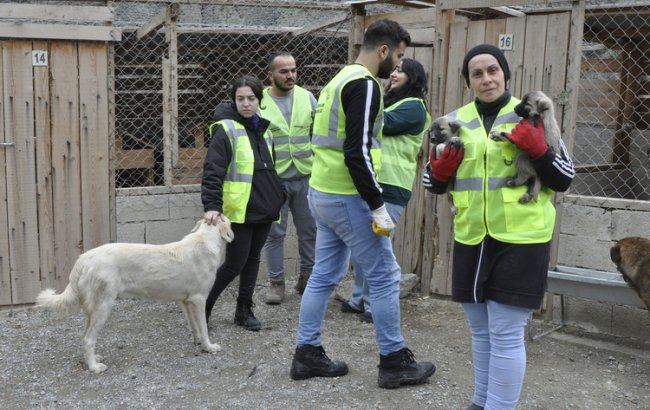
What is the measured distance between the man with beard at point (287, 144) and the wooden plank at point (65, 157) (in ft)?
4.87

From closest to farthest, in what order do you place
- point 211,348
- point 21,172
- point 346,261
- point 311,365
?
point 346,261
point 311,365
point 211,348
point 21,172

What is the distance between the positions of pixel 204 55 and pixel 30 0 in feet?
6.27

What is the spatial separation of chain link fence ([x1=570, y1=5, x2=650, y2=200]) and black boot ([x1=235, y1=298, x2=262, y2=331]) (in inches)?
150

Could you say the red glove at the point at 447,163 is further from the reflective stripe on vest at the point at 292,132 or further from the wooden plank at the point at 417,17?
the wooden plank at the point at 417,17

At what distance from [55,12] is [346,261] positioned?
3069mm

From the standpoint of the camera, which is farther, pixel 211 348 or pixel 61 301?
pixel 211 348

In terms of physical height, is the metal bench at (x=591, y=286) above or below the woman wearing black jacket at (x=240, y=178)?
below


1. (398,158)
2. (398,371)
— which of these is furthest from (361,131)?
A: (398,371)

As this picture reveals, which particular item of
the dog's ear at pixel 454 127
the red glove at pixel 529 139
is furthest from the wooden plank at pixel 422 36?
the red glove at pixel 529 139

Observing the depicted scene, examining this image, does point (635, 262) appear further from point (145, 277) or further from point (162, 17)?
point (162, 17)

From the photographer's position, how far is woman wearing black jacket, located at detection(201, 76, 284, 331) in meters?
4.59

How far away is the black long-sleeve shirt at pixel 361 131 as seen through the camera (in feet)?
→ 11.3

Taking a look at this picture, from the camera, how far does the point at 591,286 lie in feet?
15.0

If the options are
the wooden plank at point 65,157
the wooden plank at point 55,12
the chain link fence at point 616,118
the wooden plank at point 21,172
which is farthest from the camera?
the chain link fence at point 616,118
